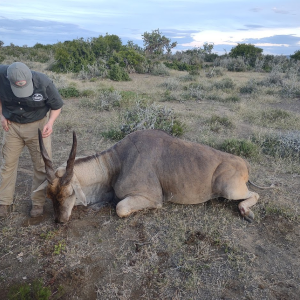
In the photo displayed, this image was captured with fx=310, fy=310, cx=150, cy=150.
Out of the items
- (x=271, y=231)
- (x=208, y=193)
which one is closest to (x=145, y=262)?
(x=208, y=193)

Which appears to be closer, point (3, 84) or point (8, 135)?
point (3, 84)

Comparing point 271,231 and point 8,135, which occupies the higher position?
point 8,135

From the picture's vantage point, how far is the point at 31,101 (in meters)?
4.24

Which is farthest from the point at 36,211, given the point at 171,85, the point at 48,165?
the point at 171,85

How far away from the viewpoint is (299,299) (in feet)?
10.9

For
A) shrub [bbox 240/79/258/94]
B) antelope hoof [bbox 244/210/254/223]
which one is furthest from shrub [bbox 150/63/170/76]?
antelope hoof [bbox 244/210/254/223]

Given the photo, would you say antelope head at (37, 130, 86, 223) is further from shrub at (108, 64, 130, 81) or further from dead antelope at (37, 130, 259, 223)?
shrub at (108, 64, 130, 81)

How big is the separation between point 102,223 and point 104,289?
4.18ft

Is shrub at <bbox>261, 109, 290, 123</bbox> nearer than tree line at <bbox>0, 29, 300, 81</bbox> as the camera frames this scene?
Yes

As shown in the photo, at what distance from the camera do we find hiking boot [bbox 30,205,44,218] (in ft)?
15.1

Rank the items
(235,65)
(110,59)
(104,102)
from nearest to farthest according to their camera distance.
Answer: (104,102) < (110,59) < (235,65)

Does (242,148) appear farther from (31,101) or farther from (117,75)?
(117,75)

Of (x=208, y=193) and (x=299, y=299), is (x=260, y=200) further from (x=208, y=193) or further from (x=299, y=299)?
(x=299, y=299)

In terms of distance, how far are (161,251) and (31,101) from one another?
266 centimetres
